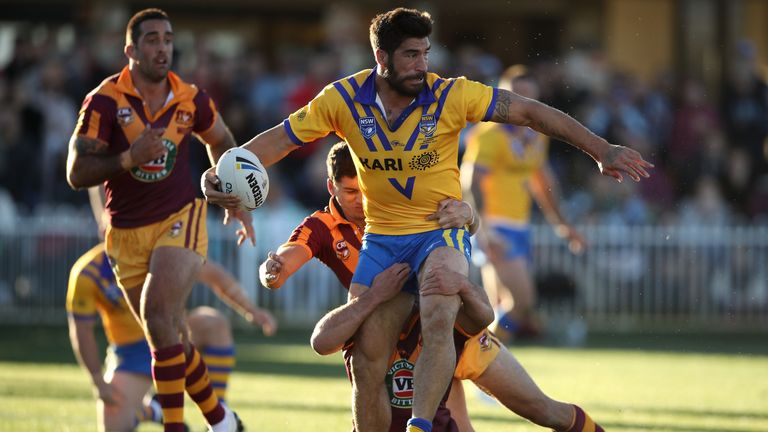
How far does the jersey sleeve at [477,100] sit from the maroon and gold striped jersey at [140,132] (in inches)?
81.3

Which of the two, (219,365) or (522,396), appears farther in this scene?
(219,365)

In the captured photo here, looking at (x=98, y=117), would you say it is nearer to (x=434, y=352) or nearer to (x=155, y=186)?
(x=155, y=186)

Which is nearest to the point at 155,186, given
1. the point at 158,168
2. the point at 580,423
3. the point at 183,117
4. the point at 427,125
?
the point at 158,168

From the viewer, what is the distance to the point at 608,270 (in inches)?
697

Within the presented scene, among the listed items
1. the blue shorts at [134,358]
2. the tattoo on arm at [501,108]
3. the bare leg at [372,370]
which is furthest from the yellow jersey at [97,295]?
the tattoo on arm at [501,108]

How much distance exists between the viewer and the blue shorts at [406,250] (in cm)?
721

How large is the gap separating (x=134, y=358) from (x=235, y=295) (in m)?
0.84

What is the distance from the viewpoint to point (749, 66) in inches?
803

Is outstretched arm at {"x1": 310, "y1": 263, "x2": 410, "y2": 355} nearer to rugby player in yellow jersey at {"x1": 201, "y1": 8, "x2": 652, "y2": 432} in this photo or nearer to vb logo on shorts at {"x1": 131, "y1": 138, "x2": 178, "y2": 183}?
rugby player in yellow jersey at {"x1": 201, "y1": 8, "x2": 652, "y2": 432}

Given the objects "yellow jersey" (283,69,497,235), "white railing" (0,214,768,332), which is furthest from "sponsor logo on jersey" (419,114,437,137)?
"white railing" (0,214,768,332)

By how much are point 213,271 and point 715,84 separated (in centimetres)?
1497

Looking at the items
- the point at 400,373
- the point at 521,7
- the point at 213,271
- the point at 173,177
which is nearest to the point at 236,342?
the point at 213,271

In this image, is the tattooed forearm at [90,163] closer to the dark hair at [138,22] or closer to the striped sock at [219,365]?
the dark hair at [138,22]

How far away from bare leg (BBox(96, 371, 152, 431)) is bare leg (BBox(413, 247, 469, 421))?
2.77m
